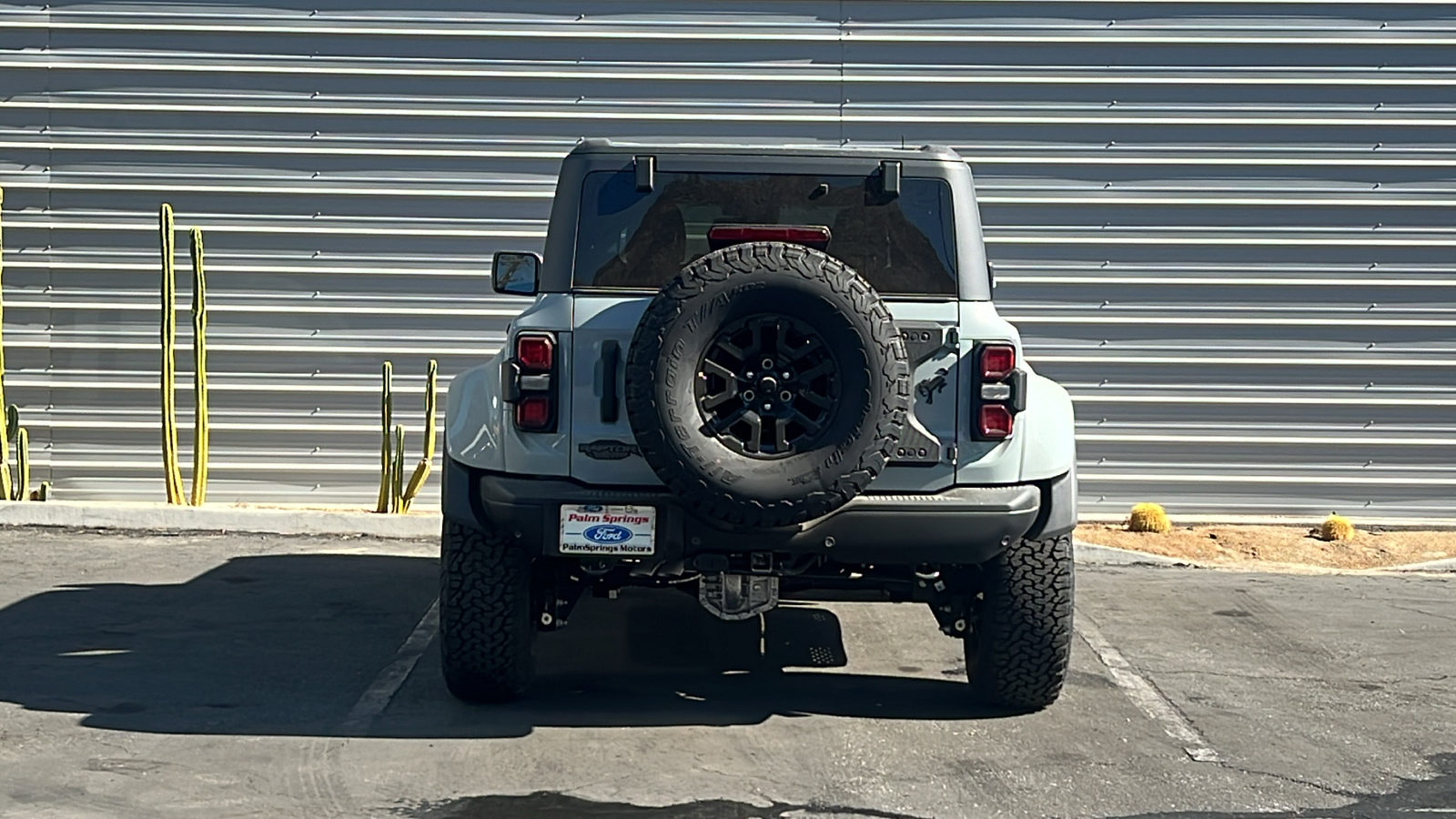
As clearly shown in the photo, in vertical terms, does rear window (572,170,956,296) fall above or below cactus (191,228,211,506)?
above

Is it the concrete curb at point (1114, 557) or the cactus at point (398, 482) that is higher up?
the cactus at point (398, 482)

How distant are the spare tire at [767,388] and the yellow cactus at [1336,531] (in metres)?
6.44

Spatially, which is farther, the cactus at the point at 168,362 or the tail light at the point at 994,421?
the cactus at the point at 168,362

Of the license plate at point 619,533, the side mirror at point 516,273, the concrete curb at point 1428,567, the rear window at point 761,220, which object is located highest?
the rear window at point 761,220

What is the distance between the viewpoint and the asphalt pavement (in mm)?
4918

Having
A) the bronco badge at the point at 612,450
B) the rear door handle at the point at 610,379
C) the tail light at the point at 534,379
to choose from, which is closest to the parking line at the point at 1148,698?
the bronco badge at the point at 612,450

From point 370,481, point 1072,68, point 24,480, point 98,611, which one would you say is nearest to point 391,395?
point 370,481

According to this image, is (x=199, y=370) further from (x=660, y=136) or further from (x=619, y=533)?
(x=619, y=533)

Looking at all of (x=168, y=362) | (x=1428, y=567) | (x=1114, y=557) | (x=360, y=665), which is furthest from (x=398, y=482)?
(x=1428, y=567)

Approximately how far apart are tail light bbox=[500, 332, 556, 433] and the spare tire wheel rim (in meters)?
0.54

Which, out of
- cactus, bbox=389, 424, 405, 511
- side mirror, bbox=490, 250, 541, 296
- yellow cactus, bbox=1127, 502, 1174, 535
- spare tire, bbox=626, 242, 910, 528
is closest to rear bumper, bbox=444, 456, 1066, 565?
spare tire, bbox=626, 242, 910, 528

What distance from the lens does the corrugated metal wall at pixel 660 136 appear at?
11.0m

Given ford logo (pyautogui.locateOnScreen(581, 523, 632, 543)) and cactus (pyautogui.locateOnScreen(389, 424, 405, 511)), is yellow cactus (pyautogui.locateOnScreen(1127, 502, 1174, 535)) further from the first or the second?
ford logo (pyautogui.locateOnScreen(581, 523, 632, 543))

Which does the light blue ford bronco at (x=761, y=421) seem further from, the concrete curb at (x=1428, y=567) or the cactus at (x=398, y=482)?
the concrete curb at (x=1428, y=567)
